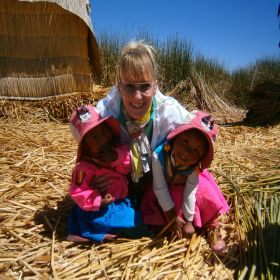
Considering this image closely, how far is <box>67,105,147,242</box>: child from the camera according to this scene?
73.0 inches

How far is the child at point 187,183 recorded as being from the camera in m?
1.82

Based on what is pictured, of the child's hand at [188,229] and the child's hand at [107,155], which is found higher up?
the child's hand at [107,155]

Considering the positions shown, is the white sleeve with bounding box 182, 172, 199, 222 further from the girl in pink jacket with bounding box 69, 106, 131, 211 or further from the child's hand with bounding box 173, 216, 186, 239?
the girl in pink jacket with bounding box 69, 106, 131, 211

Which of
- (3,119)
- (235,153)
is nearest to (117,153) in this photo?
(235,153)

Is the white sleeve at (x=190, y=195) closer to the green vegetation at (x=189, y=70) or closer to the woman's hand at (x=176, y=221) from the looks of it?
the woman's hand at (x=176, y=221)

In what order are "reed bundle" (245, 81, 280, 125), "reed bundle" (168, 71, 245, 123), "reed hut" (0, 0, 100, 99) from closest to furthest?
"reed hut" (0, 0, 100, 99)
"reed bundle" (245, 81, 280, 125)
"reed bundle" (168, 71, 245, 123)

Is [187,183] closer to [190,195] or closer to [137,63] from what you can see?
[190,195]

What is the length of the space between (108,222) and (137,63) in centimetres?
85

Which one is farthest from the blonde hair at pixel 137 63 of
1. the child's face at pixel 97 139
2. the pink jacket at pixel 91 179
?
the pink jacket at pixel 91 179

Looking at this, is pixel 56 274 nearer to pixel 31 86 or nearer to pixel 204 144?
pixel 204 144

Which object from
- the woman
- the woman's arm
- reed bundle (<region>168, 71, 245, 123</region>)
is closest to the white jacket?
the woman

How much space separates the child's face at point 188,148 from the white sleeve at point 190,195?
4.9 inches

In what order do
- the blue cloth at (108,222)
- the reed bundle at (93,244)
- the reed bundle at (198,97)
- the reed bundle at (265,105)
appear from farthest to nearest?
1. the reed bundle at (198,97)
2. the reed bundle at (265,105)
3. the blue cloth at (108,222)
4. the reed bundle at (93,244)

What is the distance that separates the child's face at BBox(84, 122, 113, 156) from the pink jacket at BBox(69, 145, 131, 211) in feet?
0.26
